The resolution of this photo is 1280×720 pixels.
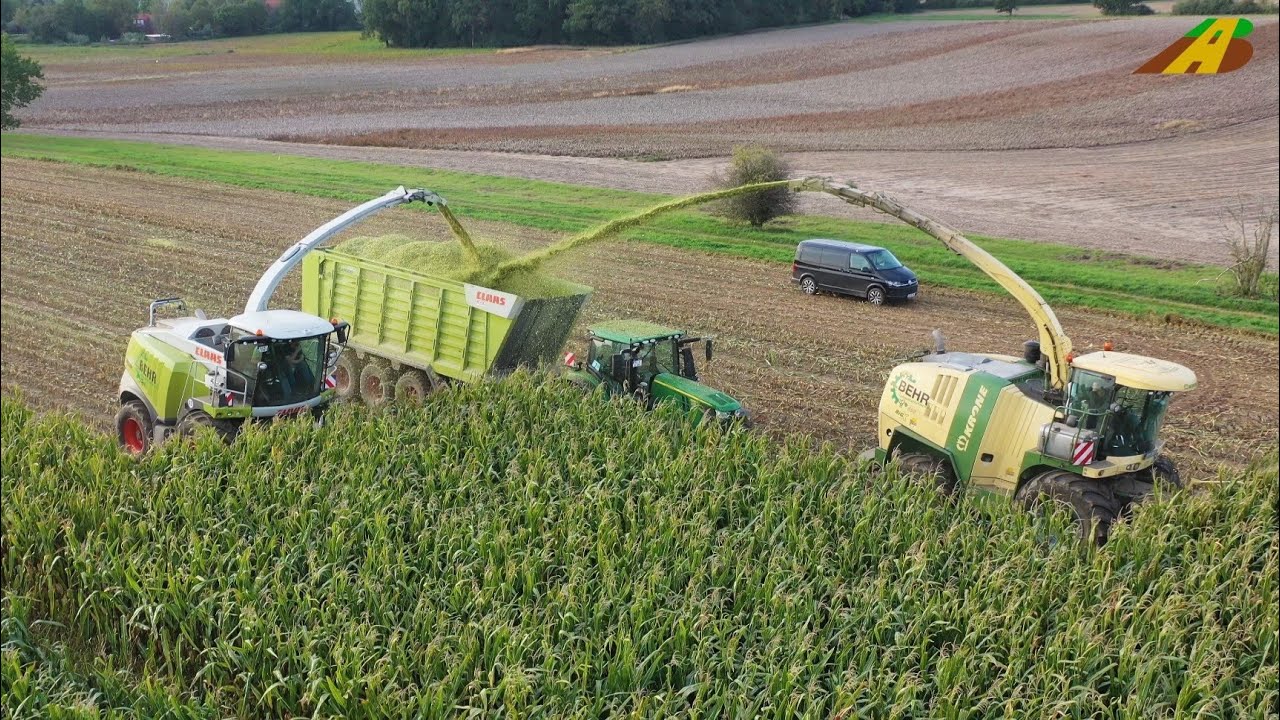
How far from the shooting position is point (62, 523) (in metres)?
9.98

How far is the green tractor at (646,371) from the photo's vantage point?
14062 mm

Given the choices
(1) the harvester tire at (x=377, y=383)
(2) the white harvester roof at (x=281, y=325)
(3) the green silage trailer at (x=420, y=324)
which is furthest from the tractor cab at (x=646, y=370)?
(1) the harvester tire at (x=377, y=383)

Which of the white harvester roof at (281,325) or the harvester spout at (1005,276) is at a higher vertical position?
the harvester spout at (1005,276)

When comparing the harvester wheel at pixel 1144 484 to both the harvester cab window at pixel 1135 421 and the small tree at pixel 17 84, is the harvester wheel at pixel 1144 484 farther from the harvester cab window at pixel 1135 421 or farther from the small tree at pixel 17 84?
the small tree at pixel 17 84

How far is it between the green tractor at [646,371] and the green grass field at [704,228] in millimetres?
11624

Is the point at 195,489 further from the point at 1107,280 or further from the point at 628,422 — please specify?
the point at 1107,280

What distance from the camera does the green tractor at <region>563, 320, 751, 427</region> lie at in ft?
46.1

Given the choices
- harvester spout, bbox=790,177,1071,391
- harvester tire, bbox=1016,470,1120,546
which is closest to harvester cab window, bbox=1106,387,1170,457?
harvester tire, bbox=1016,470,1120,546

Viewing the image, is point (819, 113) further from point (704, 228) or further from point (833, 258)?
point (833, 258)

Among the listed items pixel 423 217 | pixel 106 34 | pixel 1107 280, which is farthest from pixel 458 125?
pixel 1107 280

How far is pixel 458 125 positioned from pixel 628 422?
31.9m

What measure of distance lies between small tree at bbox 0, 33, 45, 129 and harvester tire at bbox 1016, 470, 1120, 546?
3242 cm

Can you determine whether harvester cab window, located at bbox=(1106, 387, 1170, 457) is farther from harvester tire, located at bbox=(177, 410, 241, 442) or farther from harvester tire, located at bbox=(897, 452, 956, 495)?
harvester tire, located at bbox=(177, 410, 241, 442)

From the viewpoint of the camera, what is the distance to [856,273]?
2339cm
